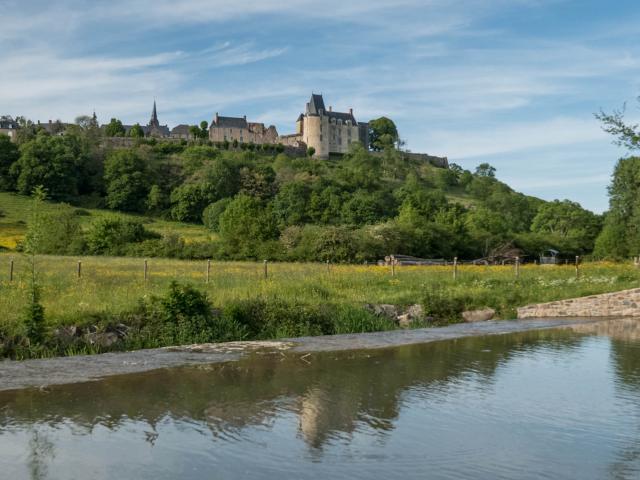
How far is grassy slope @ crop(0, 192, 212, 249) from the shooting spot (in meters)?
58.6

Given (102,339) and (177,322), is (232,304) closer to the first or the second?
(177,322)

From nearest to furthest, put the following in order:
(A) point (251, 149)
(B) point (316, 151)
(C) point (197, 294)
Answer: (C) point (197, 294) < (A) point (251, 149) < (B) point (316, 151)

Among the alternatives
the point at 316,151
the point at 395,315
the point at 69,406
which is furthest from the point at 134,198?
the point at 69,406

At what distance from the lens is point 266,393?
10031 mm

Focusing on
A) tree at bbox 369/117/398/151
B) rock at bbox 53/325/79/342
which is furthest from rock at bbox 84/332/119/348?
tree at bbox 369/117/398/151

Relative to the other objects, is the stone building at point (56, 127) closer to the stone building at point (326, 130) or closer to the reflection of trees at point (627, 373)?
the stone building at point (326, 130)

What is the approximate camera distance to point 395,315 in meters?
20.0

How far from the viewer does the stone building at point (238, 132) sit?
154250 millimetres

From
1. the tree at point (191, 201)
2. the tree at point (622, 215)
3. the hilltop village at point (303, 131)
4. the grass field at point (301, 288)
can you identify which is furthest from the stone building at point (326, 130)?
the grass field at point (301, 288)

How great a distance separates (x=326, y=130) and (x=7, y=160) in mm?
78766

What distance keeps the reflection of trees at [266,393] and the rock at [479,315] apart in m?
7.50

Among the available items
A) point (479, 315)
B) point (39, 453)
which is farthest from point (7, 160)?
point (39, 453)

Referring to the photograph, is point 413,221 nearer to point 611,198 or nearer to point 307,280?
point 611,198

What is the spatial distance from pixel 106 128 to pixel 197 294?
440 feet
